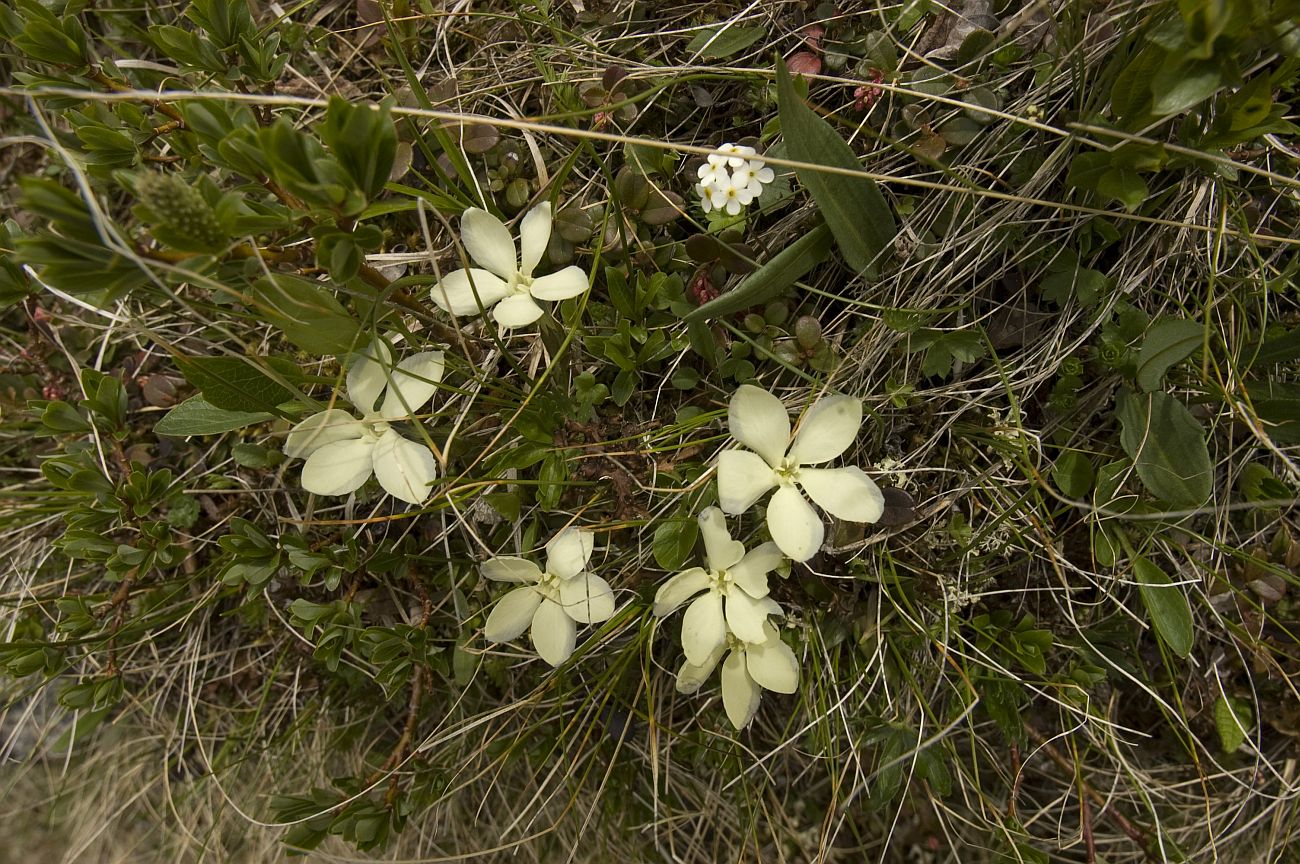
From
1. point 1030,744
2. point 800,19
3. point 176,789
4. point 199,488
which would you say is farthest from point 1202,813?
point 176,789

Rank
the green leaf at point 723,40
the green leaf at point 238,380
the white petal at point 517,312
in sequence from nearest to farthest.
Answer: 1. the green leaf at point 238,380
2. the white petal at point 517,312
3. the green leaf at point 723,40

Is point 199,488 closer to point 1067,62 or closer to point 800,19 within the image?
point 800,19

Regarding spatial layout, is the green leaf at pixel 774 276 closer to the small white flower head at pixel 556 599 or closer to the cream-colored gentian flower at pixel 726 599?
the cream-colored gentian flower at pixel 726 599

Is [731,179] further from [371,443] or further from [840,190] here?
[371,443]

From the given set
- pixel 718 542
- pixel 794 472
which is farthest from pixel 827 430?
pixel 718 542

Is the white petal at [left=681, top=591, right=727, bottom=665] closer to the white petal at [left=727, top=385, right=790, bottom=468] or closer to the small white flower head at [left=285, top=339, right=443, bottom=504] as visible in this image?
the white petal at [left=727, top=385, right=790, bottom=468]

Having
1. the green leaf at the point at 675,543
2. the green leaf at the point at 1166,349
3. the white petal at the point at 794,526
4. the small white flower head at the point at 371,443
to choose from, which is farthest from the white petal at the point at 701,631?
the green leaf at the point at 1166,349
